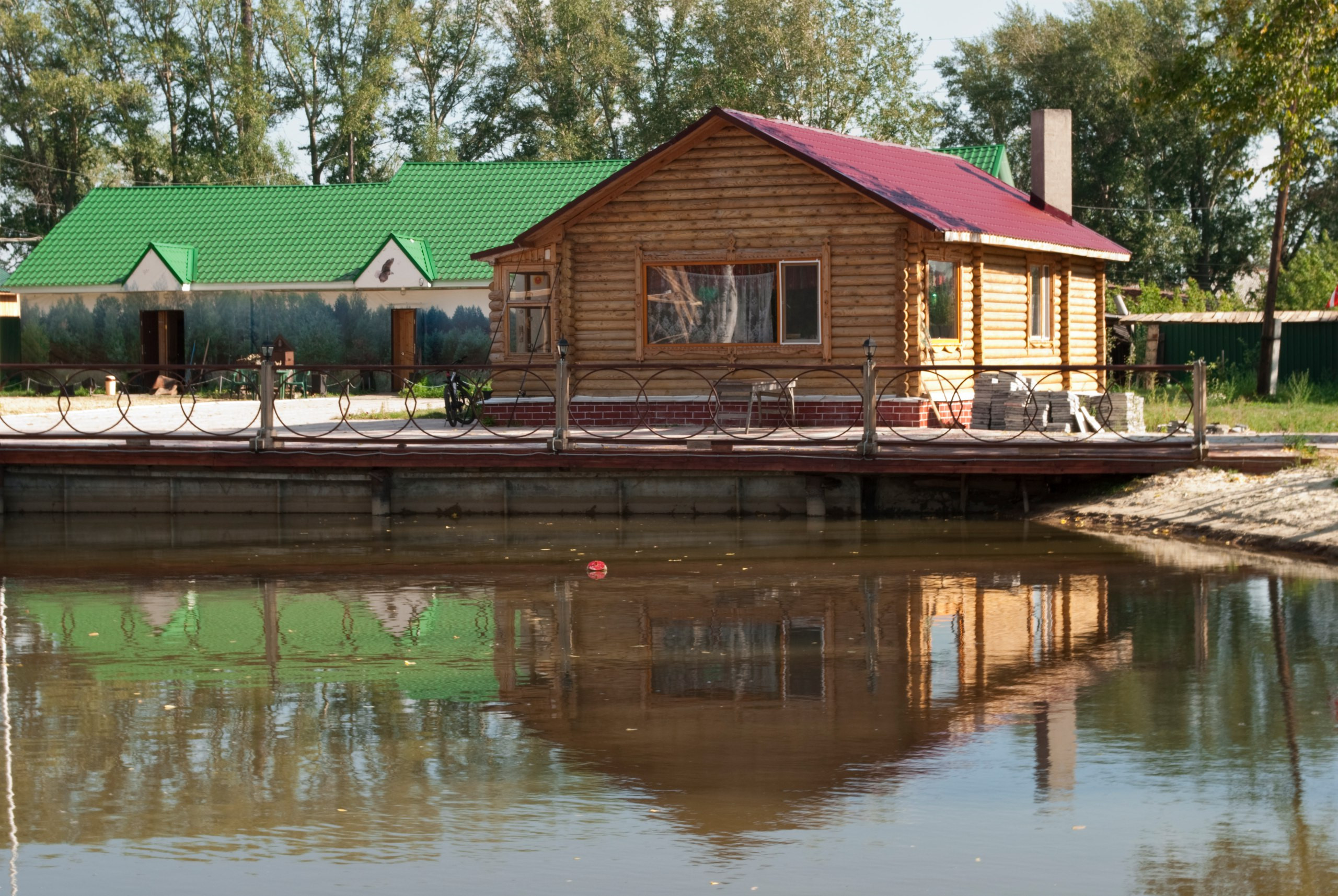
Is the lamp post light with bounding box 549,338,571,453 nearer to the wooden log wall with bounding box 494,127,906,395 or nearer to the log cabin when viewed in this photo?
the log cabin

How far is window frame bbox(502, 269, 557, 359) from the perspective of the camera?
23.3m

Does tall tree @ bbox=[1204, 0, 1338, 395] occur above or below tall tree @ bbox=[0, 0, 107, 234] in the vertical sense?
below

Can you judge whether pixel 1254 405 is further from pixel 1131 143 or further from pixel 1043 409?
pixel 1131 143

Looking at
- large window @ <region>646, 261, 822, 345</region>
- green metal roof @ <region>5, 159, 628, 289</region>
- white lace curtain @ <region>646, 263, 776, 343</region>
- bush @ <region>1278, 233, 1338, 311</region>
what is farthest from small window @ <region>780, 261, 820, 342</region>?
bush @ <region>1278, 233, 1338, 311</region>

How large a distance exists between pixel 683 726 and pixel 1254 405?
2079cm

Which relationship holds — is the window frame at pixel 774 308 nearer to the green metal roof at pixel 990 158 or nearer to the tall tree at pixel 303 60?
the green metal roof at pixel 990 158

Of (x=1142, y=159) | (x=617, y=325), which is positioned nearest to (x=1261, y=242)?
(x=1142, y=159)

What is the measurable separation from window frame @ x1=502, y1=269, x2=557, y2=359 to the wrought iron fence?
294 millimetres

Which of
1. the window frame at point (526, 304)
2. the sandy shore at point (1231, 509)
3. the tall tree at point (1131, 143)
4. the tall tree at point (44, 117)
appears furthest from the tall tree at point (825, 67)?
the sandy shore at point (1231, 509)

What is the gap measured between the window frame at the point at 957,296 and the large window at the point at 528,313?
557 cm

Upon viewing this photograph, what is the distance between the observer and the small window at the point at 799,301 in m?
22.0

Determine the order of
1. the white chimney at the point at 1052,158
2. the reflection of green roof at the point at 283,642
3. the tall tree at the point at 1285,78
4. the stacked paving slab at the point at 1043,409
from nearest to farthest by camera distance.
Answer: the reflection of green roof at the point at 283,642
the tall tree at the point at 1285,78
the stacked paving slab at the point at 1043,409
the white chimney at the point at 1052,158

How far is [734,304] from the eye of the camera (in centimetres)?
2227

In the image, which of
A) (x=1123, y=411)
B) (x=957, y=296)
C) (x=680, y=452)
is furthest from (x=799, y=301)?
(x=680, y=452)
